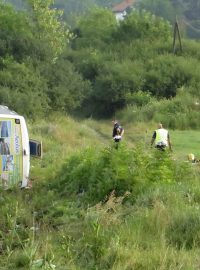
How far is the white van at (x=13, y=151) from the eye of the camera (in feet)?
41.2

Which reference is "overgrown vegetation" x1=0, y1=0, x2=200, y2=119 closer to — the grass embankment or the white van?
the white van

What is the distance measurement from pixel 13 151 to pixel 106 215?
4503 millimetres

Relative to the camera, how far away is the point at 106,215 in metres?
8.86

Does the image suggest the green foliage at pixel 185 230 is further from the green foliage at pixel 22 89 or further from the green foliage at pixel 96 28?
the green foliage at pixel 96 28

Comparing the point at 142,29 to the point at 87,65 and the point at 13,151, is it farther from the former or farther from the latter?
the point at 13,151

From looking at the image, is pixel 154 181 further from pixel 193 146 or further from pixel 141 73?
pixel 141 73

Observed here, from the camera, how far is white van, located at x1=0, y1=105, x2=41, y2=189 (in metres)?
12.6

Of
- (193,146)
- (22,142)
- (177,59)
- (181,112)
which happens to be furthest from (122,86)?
(22,142)

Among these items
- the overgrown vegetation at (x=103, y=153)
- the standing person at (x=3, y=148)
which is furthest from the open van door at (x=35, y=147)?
the standing person at (x=3, y=148)

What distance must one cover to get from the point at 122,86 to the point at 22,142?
28.7 metres

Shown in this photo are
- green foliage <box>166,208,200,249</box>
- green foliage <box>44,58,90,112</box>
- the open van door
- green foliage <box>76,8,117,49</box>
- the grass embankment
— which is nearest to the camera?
the grass embankment

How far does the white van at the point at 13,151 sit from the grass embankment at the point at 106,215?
1.27 ft

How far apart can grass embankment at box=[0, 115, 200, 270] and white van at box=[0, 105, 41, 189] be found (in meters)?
0.39

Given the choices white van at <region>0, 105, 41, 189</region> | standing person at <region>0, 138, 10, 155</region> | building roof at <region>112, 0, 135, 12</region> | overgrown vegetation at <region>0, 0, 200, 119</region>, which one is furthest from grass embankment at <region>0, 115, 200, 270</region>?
building roof at <region>112, 0, 135, 12</region>
